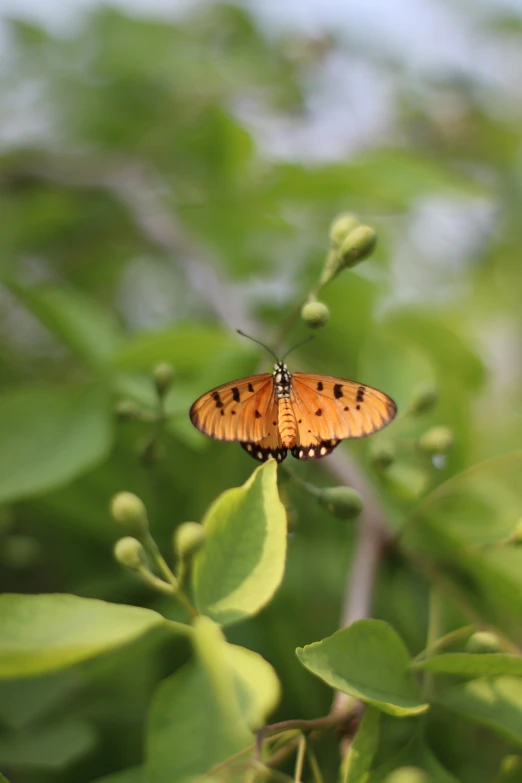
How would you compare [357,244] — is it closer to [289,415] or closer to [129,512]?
[289,415]

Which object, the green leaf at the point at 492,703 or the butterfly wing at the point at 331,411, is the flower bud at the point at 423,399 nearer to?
the butterfly wing at the point at 331,411

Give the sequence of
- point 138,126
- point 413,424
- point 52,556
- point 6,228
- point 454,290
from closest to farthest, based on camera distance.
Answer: point 413,424 < point 52,556 < point 6,228 < point 138,126 < point 454,290

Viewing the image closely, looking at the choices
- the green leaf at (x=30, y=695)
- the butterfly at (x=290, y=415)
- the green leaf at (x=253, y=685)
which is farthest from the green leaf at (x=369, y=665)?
the green leaf at (x=30, y=695)

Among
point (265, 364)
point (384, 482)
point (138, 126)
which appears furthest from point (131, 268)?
point (384, 482)

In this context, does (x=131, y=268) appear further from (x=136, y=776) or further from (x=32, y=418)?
(x=136, y=776)

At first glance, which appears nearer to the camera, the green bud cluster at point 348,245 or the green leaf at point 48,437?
the green bud cluster at point 348,245

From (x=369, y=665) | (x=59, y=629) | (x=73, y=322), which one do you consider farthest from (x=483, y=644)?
(x=73, y=322)
